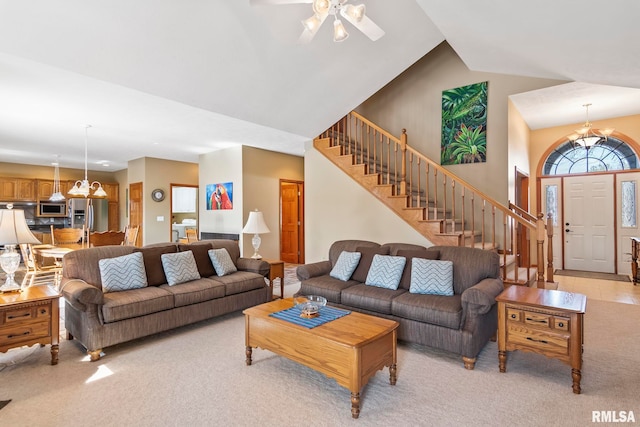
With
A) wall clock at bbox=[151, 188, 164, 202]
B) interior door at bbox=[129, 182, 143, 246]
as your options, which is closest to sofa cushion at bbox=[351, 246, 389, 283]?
wall clock at bbox=[151, 188, 164, 202]

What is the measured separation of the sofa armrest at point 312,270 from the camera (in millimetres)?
3980

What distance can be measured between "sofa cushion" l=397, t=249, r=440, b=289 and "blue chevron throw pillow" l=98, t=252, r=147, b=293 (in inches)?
106

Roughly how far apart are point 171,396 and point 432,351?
84.6 inches

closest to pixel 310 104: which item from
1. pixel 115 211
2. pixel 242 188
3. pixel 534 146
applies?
pixel 242 188

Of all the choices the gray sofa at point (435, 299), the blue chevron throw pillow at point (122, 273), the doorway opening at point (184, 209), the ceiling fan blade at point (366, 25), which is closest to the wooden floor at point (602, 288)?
the gray sofa at point (435, 299)

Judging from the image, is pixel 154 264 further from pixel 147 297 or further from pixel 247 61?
pixel 247 61

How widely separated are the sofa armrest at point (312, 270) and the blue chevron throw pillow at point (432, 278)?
3.78ft

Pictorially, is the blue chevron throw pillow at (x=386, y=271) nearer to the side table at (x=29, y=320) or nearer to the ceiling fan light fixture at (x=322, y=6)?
the ceiling fan light fixture at (x=322, y=6)

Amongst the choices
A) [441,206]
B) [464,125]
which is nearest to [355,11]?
[464,125]

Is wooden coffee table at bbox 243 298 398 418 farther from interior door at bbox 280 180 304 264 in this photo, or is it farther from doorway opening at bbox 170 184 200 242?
doorway opening at bbox 170 184 200 242

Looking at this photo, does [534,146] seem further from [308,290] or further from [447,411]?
[447,411]

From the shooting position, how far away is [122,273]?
342 cm

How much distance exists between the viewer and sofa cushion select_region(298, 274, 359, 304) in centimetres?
363

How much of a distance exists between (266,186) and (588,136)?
20.6 feet
